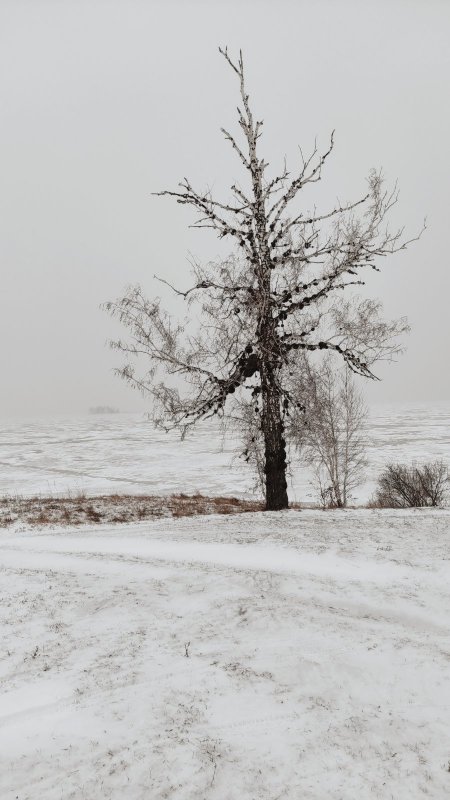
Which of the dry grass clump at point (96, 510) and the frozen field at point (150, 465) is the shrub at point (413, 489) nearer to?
the frozen field at point (150, 465)

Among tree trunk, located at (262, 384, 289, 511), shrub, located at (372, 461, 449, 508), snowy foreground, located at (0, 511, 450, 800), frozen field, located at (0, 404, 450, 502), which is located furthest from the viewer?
frozen field, located at (0, 404, 450, 502)

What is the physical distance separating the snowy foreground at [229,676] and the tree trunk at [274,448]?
16.5 feet

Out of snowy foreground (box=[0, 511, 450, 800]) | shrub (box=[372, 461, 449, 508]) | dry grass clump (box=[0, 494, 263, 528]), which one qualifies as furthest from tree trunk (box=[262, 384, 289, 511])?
shrub (box=[372, 461, 449, 508])

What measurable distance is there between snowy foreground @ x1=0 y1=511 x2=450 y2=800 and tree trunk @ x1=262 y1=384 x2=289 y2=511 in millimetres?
5043

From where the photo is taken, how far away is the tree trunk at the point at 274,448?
11.0 meters

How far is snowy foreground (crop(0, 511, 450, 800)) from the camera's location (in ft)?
8.54

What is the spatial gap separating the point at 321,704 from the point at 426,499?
1699 cm

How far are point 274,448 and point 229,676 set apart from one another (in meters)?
8.15

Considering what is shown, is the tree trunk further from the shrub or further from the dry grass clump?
the shrub

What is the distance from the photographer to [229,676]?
3453 millimetres

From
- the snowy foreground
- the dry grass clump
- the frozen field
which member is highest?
the snowy foreground

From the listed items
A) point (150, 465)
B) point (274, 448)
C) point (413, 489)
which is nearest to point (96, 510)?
point (274, 448)

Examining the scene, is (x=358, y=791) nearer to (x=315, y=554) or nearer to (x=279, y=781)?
(x=279, y=781)

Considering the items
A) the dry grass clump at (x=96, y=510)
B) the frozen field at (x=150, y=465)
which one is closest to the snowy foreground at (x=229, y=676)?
the dry grass clump at (x=96, y=510)
